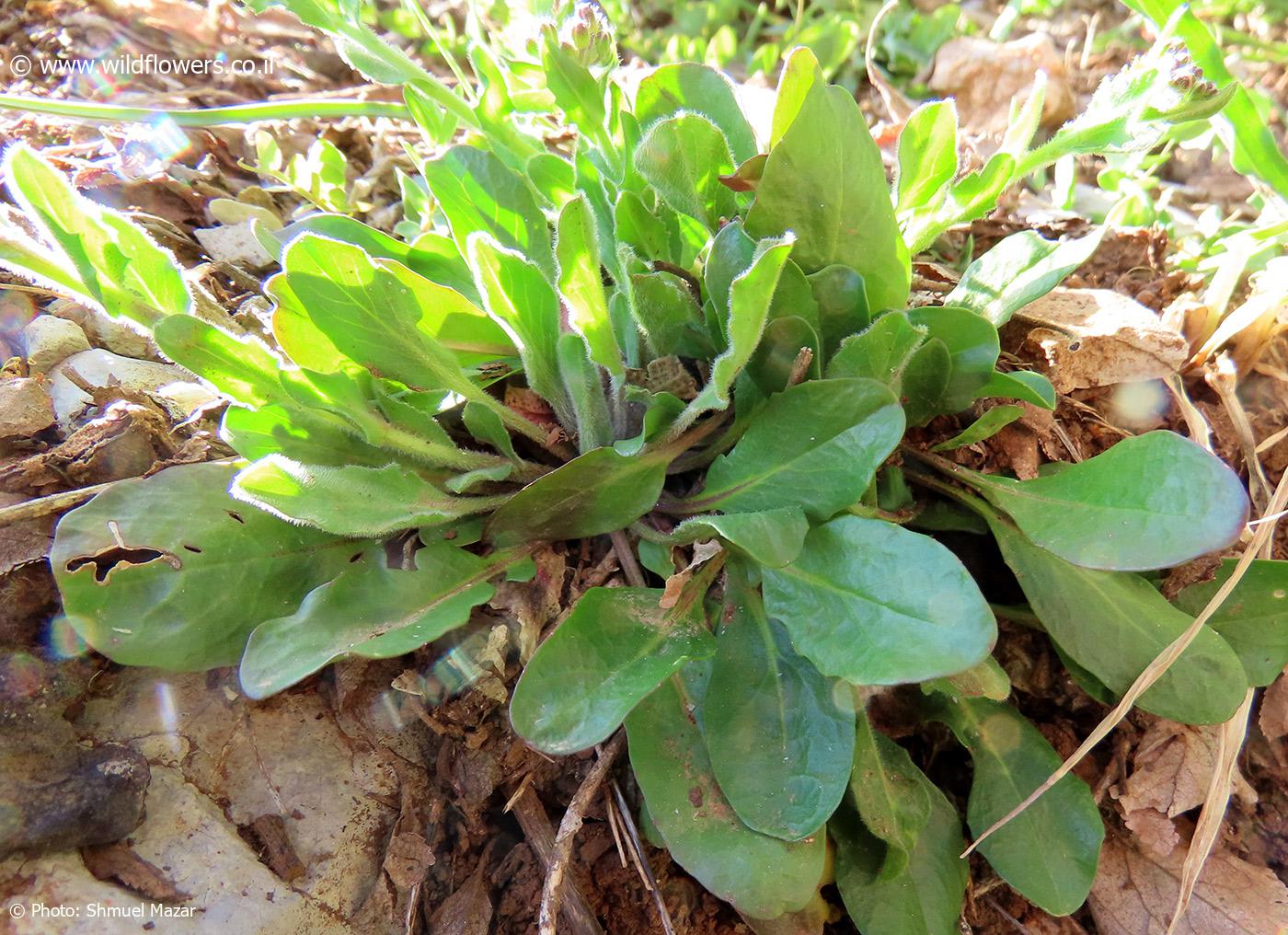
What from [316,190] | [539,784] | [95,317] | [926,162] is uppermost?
[926,162]

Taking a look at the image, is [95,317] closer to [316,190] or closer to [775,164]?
[316,190]

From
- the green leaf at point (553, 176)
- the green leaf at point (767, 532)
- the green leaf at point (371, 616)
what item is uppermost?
the green leaf at point (553, 176)

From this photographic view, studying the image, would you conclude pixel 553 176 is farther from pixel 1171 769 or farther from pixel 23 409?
pixel 1171 769

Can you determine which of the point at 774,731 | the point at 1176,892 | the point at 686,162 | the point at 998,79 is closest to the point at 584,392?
the point at 686,162

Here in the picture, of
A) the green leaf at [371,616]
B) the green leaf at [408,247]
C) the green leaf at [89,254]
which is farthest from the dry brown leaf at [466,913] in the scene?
the green leaf at [89,254]

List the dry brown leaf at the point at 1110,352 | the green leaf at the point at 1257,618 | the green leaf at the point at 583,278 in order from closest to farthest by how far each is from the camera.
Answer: the green leaf at the point at 583,278 < the green leaf at the point at 1257,618 < the dry brown leaf at the point at 1110,352

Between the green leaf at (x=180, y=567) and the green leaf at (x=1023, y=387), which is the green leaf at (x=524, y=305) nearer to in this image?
the green leaf at (x=180, y=567)

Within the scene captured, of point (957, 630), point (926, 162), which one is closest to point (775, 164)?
point (926, 162)
